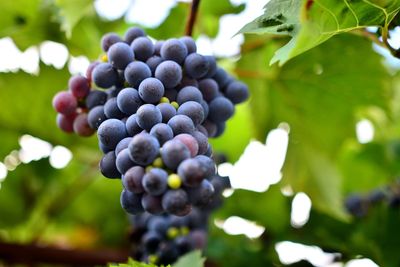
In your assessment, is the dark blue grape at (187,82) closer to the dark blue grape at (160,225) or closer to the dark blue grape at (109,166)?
the dark blue grape at (109,166)

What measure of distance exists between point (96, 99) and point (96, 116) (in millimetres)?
36

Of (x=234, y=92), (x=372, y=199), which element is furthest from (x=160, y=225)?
(x=372, y=199)

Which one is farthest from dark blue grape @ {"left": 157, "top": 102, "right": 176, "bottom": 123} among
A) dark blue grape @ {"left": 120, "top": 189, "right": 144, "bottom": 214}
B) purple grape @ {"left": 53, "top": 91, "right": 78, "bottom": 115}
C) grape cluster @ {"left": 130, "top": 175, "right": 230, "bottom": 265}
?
grape cluster @ {"left": 130, "top": 175, "right": 230, "bottom": 265}

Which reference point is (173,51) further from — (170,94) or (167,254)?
(167,254)

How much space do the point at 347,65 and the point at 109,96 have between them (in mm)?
691

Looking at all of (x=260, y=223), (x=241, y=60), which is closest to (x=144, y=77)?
(x=241, y=60)

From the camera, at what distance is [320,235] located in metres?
1.25

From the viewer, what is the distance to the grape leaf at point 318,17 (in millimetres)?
757

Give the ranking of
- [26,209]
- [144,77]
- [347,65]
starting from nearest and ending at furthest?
[144,77] < [347,65] < [26,209]

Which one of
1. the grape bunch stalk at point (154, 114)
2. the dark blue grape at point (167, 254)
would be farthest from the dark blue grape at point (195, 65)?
the dark blue grape at point (167, 254)

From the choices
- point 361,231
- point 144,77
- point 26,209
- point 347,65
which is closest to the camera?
point 144,77

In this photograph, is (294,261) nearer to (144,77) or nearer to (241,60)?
(241,60)

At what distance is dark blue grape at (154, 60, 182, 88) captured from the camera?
771 millimetres

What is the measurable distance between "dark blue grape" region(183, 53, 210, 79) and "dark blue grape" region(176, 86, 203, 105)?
0.03 m
